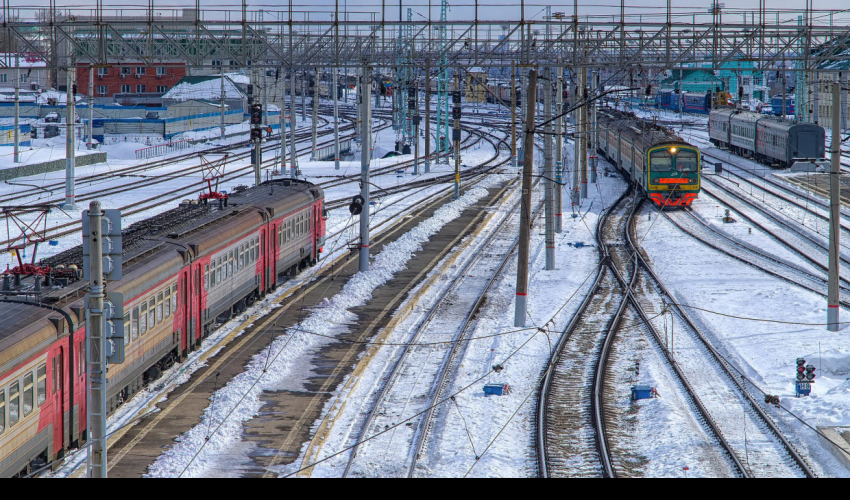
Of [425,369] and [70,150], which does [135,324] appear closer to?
[425,369]

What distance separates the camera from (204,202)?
22.9 metres

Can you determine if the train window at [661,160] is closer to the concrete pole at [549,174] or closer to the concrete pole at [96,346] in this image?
the concrete pole at [549,174]

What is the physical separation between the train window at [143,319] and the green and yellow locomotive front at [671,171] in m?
28.3

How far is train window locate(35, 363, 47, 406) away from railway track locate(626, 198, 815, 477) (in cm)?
890

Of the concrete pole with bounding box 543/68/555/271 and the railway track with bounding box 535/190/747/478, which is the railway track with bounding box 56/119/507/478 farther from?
the concrete pole with bounding box 543/68/555/271

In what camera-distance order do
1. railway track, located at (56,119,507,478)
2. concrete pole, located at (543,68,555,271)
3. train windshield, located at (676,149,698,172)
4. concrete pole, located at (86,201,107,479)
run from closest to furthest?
1. concrete pole, located at (86,201,107,479)
2. railway track, located at (56,119,507,478)
3. concrete pole, located at (543,68,555,271)
4. train windshield, located at (676,149,698,172)

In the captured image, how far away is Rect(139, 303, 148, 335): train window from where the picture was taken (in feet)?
48.1

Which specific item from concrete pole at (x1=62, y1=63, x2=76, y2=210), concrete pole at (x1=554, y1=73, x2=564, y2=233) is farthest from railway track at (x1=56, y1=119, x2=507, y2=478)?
concrete pole at (x1=62, y1=63, x2=76, y2=210)

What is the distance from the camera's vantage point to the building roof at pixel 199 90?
95438 millimetres

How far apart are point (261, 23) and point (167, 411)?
10555 millimetres

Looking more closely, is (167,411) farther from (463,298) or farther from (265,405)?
(463,298)

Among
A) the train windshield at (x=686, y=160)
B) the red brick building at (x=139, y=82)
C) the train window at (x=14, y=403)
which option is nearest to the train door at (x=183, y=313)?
the train window at (x=14, y=403)

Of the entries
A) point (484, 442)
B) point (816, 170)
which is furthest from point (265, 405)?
point (816, 170)

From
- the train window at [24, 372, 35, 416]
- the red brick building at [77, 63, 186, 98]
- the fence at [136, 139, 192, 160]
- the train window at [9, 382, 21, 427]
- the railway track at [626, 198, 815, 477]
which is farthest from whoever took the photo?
the red brick building at [77, 63, 186, 98]
